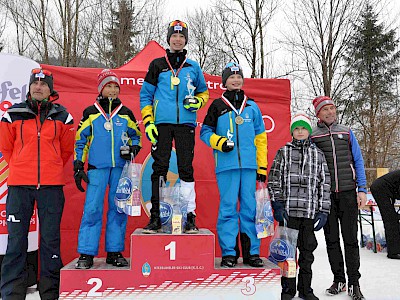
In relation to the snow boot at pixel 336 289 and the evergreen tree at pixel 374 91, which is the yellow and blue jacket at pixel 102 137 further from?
the evergreen tree at pixel 374 91

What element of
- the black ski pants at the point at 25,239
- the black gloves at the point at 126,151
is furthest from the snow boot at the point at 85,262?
the black gloves at the point at 126,151

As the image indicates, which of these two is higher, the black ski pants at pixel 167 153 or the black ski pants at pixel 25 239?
the black ski pants at pixel 167 153

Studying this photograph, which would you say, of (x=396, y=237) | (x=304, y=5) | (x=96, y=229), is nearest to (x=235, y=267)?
(x=96, y=229)

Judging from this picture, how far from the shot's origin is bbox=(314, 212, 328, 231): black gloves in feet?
11.6

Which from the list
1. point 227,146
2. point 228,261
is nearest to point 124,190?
point 227,146

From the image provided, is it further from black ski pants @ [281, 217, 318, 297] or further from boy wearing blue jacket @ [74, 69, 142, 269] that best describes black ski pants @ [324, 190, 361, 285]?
boy wearing blue jacket @ [74, 69, 142, 269]

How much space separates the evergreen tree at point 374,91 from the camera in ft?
63.1

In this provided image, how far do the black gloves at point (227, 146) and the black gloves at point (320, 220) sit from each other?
103cm

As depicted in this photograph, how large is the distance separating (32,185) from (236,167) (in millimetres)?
1728

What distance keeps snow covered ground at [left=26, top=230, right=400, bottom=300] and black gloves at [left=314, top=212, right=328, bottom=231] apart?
0.77 m

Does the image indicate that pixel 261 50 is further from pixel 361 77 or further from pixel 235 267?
pixel 235 267

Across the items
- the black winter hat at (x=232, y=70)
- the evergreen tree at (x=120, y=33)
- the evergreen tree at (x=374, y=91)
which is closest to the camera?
the black winter hat at (x=232, y=70)

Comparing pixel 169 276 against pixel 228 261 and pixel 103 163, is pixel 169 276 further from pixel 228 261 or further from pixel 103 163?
pixel 103 163

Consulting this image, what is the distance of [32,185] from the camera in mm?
3359
